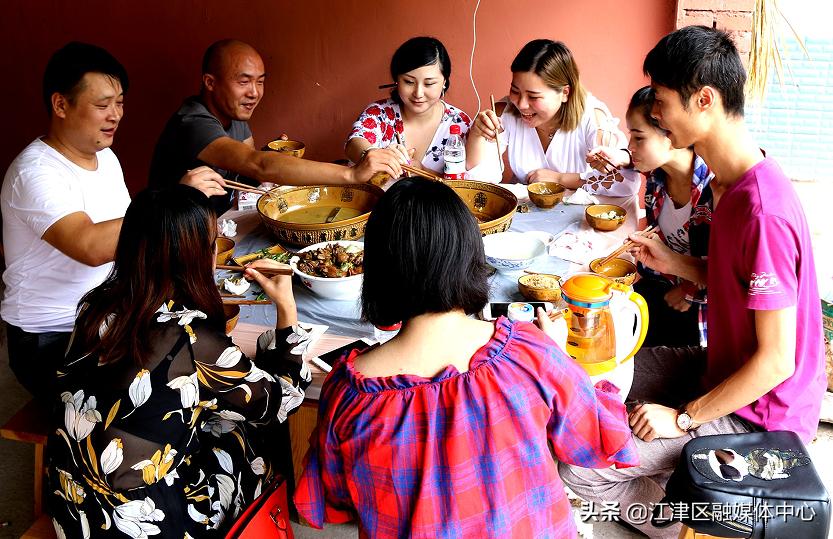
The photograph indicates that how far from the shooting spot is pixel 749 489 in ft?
5.47

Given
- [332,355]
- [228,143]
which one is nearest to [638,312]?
[332,355]

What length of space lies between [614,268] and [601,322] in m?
0.52

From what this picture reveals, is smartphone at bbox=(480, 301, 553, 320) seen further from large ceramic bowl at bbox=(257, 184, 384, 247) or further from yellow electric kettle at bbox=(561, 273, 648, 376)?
large ceramic bowl at bbox=(257, 184, 384, 247)

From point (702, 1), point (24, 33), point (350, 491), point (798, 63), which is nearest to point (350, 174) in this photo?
point (350, 491)

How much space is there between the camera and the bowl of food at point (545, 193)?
3041 mm

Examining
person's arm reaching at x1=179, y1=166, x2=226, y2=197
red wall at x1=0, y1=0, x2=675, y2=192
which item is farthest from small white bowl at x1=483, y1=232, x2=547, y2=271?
red wall at x1=0, y1=0, x2=675, y2=192

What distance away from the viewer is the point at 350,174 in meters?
2.84

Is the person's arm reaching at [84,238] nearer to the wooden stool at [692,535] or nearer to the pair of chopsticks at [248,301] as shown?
the pair of chopsticks at [248,301]

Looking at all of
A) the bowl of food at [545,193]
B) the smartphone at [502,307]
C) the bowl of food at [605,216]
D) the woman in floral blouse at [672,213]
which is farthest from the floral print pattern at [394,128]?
the smartphone at [502,307]

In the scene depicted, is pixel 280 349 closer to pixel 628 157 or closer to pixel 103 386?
pixel 103 386

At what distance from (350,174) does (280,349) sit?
44.9 inches

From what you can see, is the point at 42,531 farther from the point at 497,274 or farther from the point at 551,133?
the point at 551,133

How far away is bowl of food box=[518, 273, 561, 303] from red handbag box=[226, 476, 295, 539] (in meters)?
0.97

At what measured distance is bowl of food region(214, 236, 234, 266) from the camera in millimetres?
2578
